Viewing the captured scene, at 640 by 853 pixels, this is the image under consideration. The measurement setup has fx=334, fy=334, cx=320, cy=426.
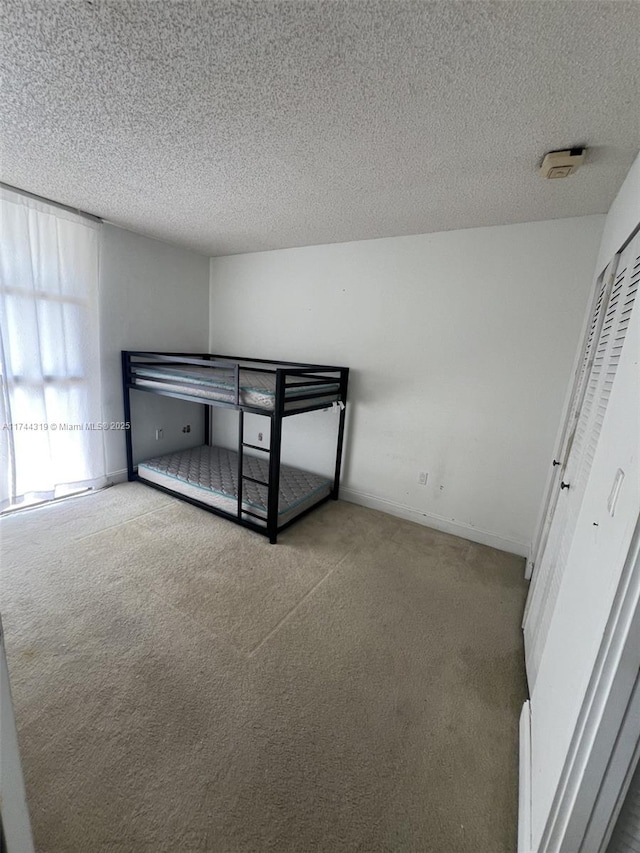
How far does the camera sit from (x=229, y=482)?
2928 mm

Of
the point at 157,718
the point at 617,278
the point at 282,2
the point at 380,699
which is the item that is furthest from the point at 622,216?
the point at 157,718

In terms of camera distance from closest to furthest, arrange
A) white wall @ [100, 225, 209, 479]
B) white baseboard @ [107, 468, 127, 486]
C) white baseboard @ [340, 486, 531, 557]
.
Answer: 1. white baseboard @ [340, 486, 531, 557]
2. white wall @ [100, 225, 209, 479]
3. white baseboard @ [107, 468, 127, 486]

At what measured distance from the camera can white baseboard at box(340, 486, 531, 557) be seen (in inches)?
100

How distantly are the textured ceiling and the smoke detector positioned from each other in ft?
0.16

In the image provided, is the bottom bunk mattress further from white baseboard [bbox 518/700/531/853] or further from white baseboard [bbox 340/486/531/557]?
white baseboard [bbox 518/700/531/853]

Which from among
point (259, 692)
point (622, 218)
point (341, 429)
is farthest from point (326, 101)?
point (259, 692)

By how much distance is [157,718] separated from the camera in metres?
1.30

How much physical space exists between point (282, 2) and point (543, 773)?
7.50ft

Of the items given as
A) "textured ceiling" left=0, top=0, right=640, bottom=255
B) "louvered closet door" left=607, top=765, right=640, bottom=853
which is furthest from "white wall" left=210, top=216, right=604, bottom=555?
"louvered closet door" left=607, top=765, right=640, bottom=853

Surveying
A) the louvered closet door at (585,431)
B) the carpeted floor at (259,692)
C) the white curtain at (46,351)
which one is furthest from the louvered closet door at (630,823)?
the white curtain at (46,351)

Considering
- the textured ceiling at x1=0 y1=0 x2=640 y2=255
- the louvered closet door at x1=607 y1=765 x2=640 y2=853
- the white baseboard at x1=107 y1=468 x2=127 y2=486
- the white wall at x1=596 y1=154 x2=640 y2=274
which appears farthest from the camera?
the white baseboard at x1=107 y1=468 x2=127 y2=486

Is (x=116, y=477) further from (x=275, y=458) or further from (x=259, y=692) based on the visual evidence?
(x=259, y=692)

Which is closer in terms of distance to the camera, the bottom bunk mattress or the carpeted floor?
the carpeted floor

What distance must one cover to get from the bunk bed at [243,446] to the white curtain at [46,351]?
0.41m
